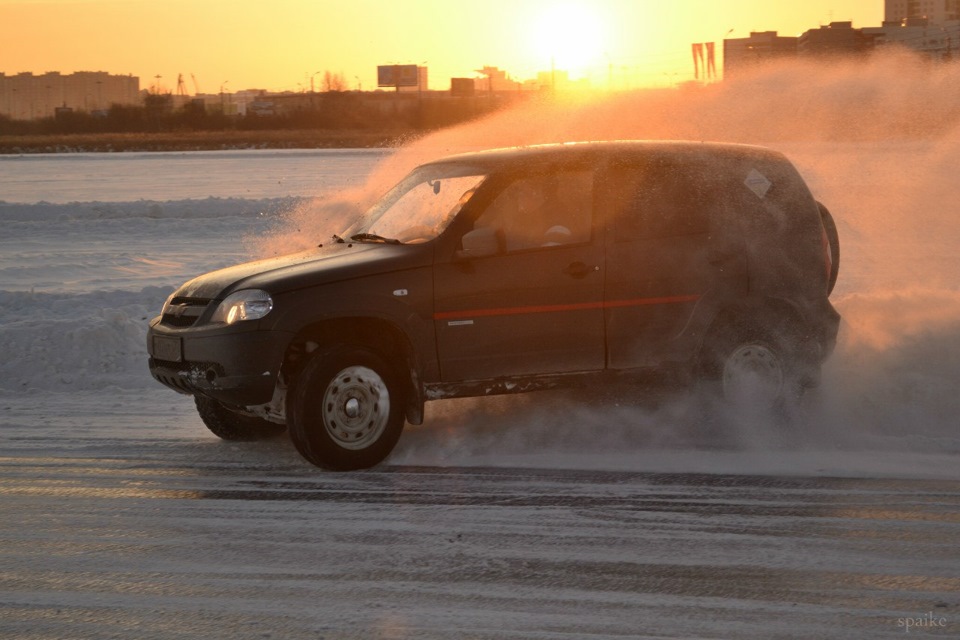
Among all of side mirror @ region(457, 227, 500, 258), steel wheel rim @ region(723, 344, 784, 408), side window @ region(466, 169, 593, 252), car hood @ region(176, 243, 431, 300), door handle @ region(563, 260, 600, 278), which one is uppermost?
side window @ region(466, 169, 593, 252)

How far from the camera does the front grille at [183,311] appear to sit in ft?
23.5

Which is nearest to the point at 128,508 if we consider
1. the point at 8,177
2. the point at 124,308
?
the point at 124,308

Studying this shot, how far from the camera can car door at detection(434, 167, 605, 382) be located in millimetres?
7156

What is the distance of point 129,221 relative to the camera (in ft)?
70.8

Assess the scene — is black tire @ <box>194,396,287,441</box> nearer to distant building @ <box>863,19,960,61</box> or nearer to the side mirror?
the side mirror

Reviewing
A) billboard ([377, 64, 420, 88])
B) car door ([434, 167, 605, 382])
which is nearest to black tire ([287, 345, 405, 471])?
car door ([434, 167, 605, 382])

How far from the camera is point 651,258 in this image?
24.6ft

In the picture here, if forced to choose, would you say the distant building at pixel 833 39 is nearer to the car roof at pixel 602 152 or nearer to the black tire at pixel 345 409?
the car roof at pixel 602 152

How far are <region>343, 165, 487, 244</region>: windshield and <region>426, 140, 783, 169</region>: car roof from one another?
125 millimetres

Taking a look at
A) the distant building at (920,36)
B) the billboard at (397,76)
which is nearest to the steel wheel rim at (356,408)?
the distant building at (920,36)

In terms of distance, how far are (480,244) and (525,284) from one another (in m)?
0.38

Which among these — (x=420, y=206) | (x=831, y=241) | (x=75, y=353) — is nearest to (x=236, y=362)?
(x=420, y=206)

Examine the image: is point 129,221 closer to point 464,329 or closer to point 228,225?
point 228,225

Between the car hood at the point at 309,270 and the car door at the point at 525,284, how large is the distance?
Answer: 0.26m
